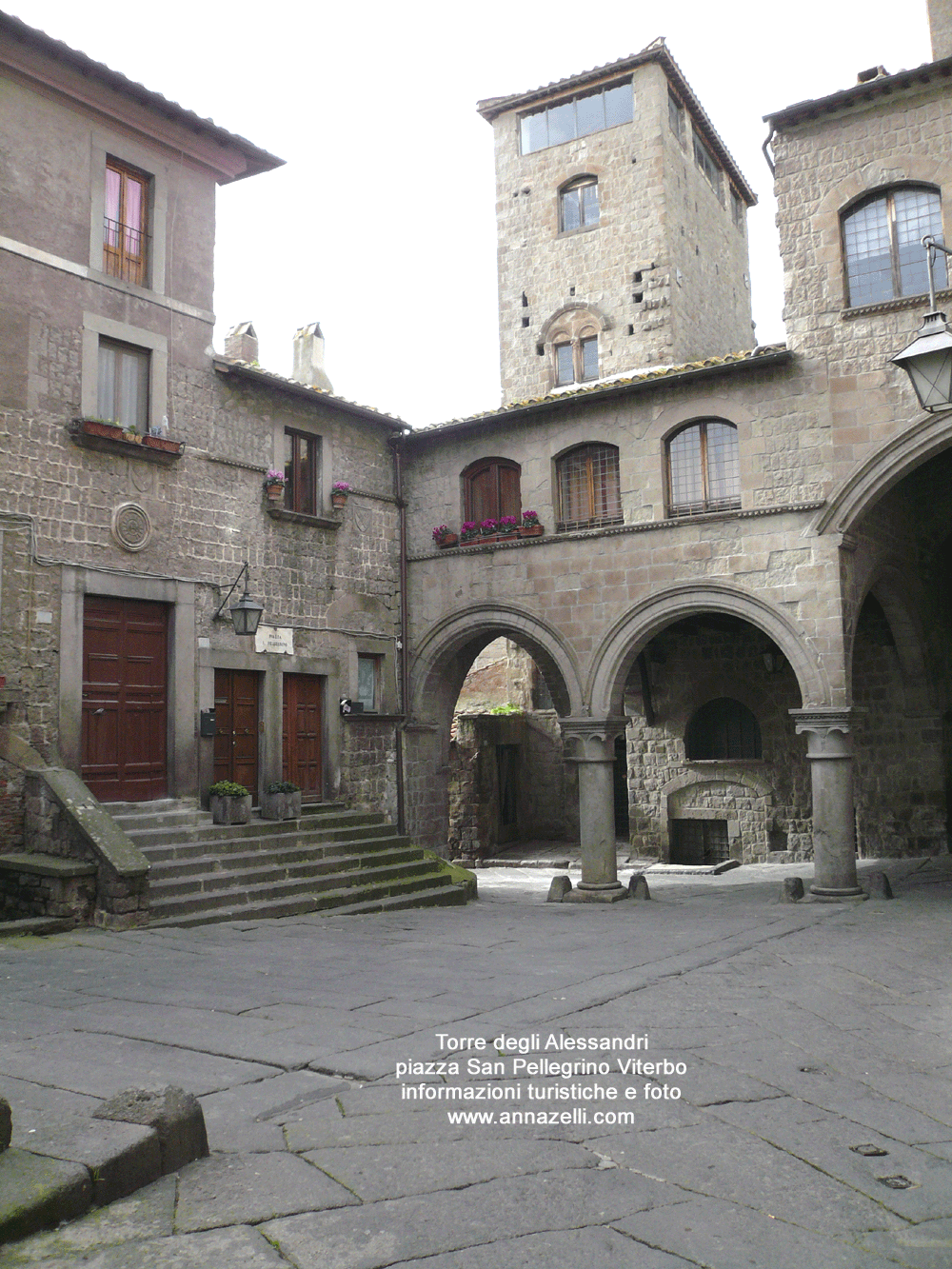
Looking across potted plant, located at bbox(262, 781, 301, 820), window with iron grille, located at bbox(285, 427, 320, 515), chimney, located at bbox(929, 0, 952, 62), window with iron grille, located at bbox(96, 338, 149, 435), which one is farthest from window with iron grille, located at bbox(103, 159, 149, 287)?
chimney, located at bbox(929, 0, 952, 62)

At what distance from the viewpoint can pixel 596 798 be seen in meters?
14.8

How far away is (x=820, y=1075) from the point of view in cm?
538

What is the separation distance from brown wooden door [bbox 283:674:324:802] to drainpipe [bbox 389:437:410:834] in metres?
1.55

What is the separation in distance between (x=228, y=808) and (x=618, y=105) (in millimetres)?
18702

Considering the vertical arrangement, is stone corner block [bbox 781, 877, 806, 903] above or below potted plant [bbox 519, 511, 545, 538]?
below

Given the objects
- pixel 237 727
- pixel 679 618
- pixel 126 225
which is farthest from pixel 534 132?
pixel 237 727

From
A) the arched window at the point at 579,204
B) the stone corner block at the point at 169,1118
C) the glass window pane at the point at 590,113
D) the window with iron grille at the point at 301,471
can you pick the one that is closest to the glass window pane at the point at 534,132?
the glass window pane at the point at 590,113

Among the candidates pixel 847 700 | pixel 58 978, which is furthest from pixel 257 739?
pixel 847 700

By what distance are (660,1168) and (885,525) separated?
12.6 m

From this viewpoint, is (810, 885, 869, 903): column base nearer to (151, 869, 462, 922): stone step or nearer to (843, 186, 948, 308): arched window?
(151, 869, 462, 922): stone step

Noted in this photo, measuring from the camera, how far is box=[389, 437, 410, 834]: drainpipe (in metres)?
16.1

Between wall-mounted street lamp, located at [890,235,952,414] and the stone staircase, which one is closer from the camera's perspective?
wall-mounted street lamp, located at [890,235,952,414]

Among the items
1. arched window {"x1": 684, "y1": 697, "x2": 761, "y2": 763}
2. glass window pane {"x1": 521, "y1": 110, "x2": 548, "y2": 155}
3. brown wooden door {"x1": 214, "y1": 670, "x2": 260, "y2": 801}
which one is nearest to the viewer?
brown wooden door {"x1": 214, "y1": 670, "x2": 260, "y2": 801}

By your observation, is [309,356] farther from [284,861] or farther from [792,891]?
[792,891]
